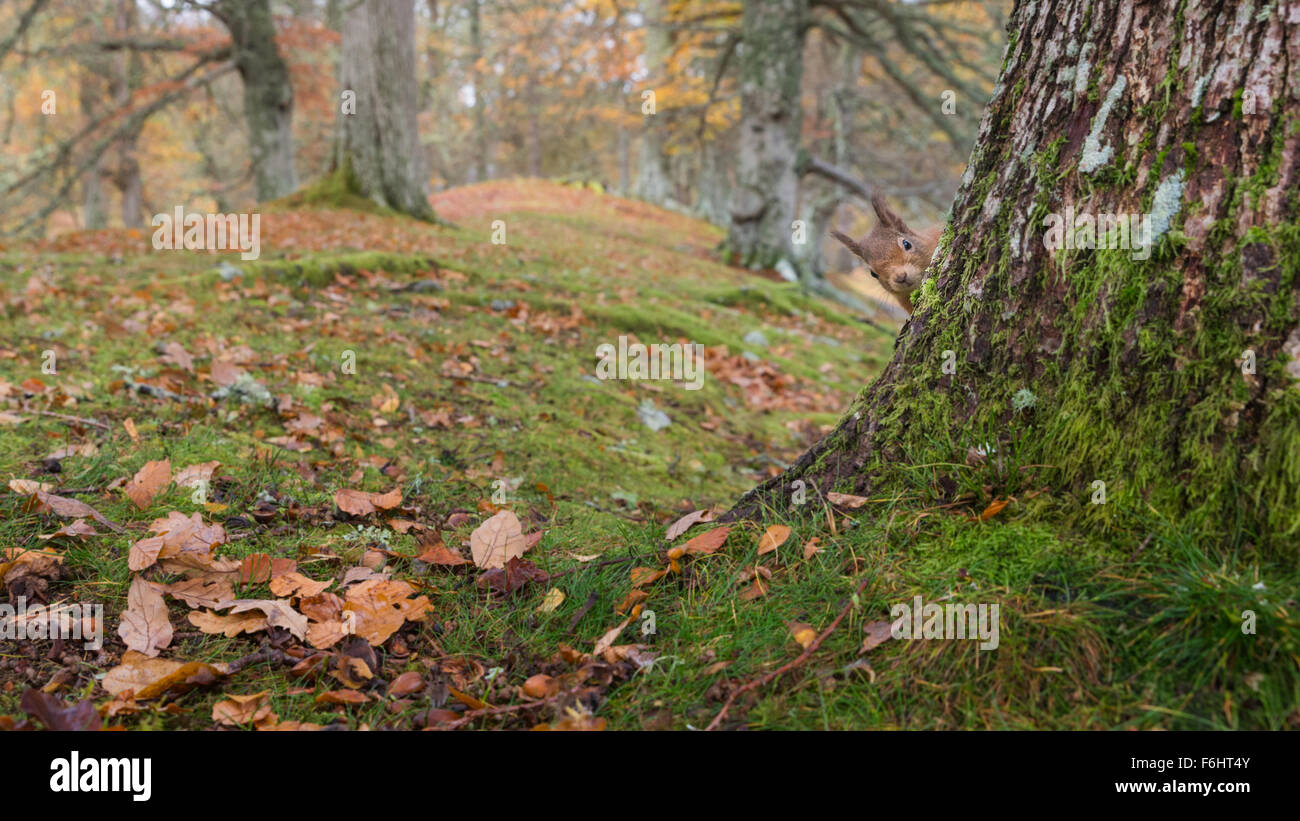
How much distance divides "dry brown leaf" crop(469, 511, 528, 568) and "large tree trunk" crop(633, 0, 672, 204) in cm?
2097

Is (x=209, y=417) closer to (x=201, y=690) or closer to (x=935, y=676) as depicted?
(x=201, y=690)

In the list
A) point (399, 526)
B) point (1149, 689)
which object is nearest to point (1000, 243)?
point (1149, 689)

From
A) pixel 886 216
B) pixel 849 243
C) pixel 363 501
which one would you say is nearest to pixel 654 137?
pixel 886 216

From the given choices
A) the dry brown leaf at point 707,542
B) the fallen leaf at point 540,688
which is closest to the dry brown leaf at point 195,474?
the fallen leaf at point 540,688

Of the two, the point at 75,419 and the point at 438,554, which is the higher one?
the point at 75,419

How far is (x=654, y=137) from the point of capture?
83.3ft

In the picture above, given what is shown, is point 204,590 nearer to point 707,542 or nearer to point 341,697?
point 341,697

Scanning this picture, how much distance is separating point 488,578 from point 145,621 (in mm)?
897

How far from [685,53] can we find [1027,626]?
1971 cm

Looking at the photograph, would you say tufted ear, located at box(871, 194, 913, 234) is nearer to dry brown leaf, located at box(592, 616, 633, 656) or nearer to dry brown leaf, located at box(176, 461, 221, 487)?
dry brown leaf, located at box(592, 616, 633, 656)

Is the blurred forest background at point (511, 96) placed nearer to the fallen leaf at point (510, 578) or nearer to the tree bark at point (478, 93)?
the tree bark at point (478, 93)

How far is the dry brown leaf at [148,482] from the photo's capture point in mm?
2582

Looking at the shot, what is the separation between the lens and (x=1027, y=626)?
1693mm

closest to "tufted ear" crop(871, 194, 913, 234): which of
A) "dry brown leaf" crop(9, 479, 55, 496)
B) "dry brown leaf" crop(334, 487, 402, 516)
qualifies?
"dry brown leaf" crop(334, 487, 402, 516)
